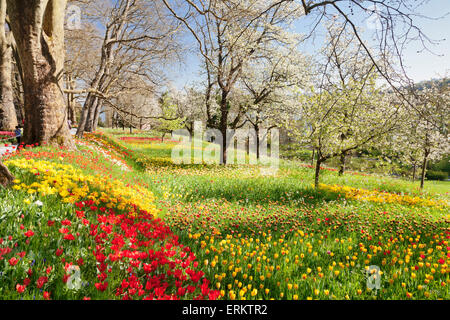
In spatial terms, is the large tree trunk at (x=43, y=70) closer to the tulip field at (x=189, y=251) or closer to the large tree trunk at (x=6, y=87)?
the tulip field at (x=189, y=251)

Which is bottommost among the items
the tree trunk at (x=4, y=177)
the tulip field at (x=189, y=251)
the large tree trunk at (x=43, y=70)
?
the tulip field at (x=189, y=251)

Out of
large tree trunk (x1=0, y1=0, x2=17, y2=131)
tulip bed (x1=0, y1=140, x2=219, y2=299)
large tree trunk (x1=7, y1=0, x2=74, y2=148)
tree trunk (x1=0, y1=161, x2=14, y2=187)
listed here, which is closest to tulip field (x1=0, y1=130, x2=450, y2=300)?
tulip bed (x1=0, y1=140, x2=219, y2=299)

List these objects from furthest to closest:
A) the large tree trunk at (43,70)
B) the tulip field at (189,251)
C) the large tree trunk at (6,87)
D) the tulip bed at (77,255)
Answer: the large tree trunk at (6,87) < the large tree trunk at (43,70) < the tulip field at (189,251) < the tulip bed at (77,255)

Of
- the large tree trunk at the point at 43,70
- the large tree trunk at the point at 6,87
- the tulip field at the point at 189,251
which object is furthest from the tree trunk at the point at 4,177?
the large tree trunk at the point at 6,87

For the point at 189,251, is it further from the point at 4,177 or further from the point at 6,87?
the point at 6,87

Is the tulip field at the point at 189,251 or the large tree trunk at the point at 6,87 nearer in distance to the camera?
the tulip field at the point at 189,251

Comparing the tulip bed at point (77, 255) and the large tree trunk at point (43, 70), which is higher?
the large tree trunk at point (43, 70)

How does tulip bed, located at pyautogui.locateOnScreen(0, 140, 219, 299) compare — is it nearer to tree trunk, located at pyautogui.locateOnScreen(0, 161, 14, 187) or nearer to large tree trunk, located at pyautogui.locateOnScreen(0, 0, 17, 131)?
tree trunk, located at pyautogui.locateOnScreen(0, 161, 14, 187)

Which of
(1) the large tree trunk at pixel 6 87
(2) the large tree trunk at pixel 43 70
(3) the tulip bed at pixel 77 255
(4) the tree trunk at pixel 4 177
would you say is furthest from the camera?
(1) the large tree trunk at pixel 6 87

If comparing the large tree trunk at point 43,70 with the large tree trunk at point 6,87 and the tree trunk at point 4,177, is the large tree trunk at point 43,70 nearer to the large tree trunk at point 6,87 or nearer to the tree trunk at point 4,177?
the tree trunk at point 4,177

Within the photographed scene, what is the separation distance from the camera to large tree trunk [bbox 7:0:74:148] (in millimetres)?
6176

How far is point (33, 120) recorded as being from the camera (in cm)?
682

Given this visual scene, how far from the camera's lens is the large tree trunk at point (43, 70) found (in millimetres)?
6176
